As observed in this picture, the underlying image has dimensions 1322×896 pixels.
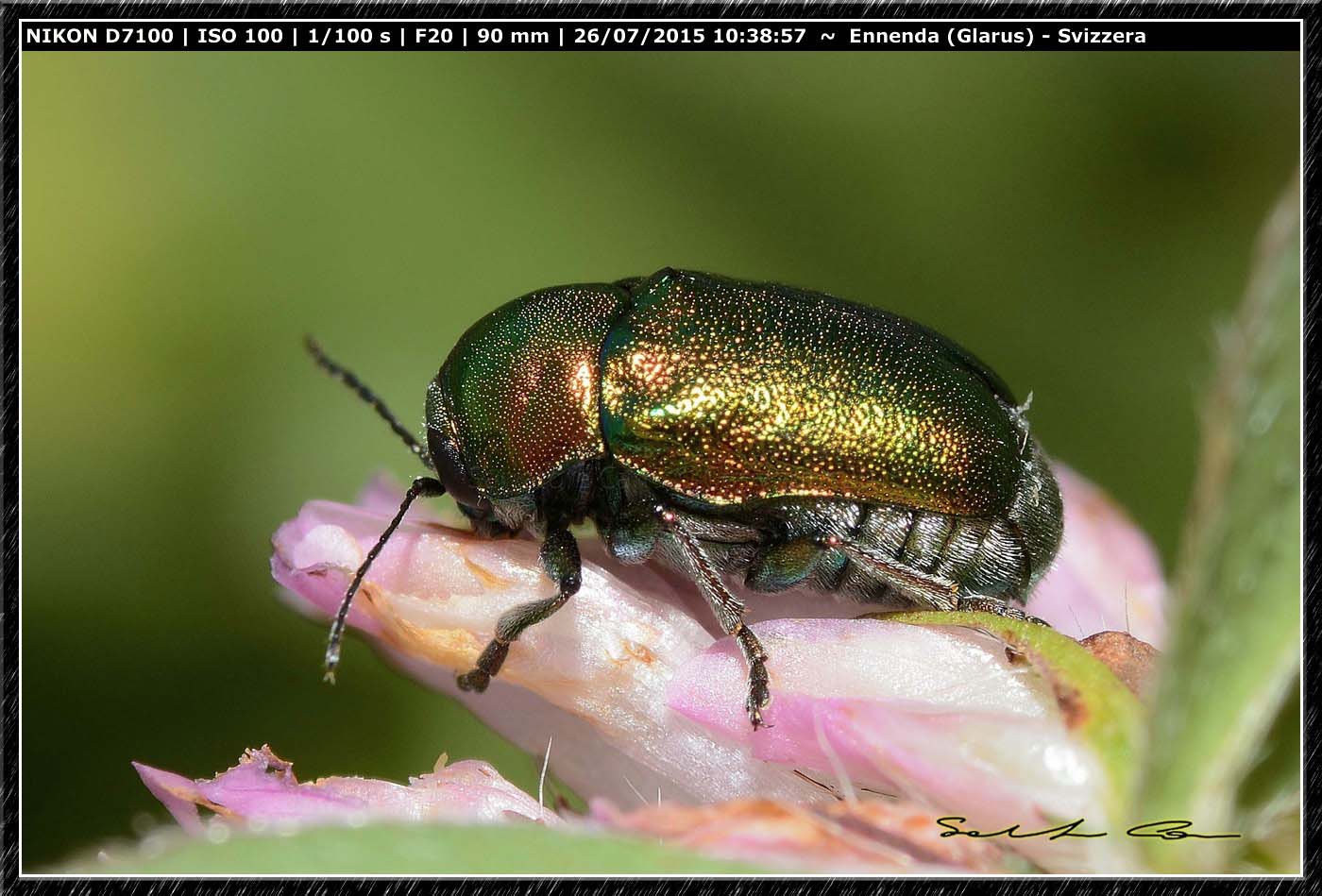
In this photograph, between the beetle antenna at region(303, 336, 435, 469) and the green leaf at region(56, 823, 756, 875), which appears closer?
the green leaf at region(56, 823, 756, 875)

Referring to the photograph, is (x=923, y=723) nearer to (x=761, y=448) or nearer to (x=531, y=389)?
(x=761, y=448)

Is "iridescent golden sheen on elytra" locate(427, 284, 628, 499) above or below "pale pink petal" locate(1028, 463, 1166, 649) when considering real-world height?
above

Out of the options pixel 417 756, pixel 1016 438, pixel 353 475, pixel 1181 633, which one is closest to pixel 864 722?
pixel 1181 633

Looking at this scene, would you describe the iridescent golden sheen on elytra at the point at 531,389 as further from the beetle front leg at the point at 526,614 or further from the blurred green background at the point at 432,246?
the blurred green background at the point at 432,246

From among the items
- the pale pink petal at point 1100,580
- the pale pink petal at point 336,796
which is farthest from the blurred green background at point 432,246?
the pale pink petal at point 336,796

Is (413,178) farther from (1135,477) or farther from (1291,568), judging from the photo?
(1291,568)

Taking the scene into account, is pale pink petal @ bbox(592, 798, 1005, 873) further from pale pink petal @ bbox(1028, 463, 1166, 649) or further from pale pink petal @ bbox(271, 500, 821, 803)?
pale pink petal @ bbox(1028, 463, 1166, 649)

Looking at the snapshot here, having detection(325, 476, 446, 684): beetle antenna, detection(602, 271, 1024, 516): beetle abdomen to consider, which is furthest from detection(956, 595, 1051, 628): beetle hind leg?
detection(325, 476, 446, 684): beetle antenna
